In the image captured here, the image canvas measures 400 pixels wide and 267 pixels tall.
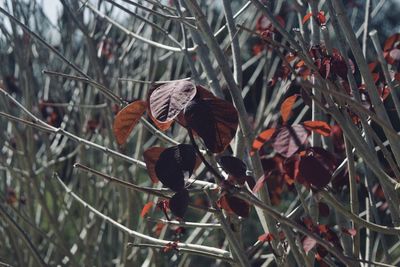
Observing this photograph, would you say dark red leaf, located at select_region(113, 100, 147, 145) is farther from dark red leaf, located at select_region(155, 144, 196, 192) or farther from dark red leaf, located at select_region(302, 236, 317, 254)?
dark red leaf, located at select_region(302, 236, 317, 254)

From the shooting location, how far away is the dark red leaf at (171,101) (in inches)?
61.5

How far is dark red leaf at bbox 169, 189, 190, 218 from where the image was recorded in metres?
1.65

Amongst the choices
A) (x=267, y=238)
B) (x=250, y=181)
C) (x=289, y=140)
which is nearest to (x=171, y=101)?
(x=289, y=140)

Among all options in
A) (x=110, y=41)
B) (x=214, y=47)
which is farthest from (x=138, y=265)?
(x=214, y=47)

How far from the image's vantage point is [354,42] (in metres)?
1.77

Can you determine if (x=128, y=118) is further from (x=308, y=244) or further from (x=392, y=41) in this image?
(x=392, y=41)

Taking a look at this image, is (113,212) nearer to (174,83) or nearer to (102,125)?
(102,125)

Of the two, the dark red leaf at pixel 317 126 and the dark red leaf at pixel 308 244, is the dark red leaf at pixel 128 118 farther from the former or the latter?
the dark red leaf at pixel 308 244

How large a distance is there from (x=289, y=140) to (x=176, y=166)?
25 centimetres

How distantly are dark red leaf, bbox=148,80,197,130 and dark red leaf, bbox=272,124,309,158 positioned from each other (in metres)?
0.19

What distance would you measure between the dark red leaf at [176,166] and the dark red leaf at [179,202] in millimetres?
29

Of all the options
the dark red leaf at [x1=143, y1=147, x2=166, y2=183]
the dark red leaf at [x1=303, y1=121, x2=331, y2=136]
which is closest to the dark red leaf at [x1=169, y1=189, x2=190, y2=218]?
the dark red leaf at [x1=143, y1=147, x2=166, y2=183]

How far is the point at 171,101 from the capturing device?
62.0 inches

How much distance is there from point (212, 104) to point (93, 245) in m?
2.94
